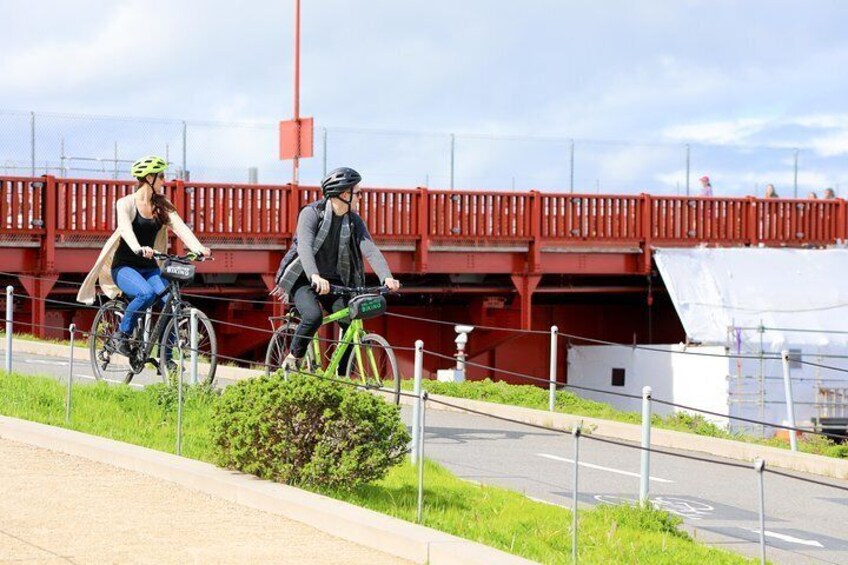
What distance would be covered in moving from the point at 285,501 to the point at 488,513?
1.33 meters

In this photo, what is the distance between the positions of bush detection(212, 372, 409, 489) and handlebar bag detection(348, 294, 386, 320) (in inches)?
99.2

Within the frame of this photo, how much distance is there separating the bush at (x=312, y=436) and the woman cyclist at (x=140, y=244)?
4018mm

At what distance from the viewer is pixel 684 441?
14609mm

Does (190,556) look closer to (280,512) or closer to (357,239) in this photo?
(280,512)

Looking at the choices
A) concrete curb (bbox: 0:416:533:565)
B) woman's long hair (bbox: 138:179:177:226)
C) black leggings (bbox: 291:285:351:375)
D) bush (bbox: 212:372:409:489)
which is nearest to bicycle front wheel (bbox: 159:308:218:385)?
woman's long hair (bbox: 138:179:177:226)

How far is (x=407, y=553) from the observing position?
7746mm

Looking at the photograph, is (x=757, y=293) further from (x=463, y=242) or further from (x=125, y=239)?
(x=125, y=239)

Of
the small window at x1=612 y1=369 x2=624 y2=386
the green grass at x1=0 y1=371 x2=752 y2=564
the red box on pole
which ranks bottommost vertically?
the small window at x1=612 y1=369 x2=624 y2=386

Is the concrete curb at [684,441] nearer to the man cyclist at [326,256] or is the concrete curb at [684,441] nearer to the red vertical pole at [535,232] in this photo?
the man cyclist at [326,256]

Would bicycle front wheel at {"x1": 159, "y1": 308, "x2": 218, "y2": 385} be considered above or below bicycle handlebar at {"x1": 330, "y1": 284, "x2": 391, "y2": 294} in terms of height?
below

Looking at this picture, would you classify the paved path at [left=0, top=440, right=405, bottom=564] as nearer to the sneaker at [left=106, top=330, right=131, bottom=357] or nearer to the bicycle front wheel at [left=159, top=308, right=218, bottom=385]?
the bicycle front wheel at [left=159, top=308, right=218, bottom=385]

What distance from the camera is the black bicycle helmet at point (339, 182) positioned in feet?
39.6

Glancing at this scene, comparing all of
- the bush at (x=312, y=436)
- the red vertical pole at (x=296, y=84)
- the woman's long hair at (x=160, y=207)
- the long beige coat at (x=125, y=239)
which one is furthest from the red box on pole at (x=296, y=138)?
the bush at (x=312, y=436)

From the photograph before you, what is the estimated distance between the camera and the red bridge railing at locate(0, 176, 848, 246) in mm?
26141
